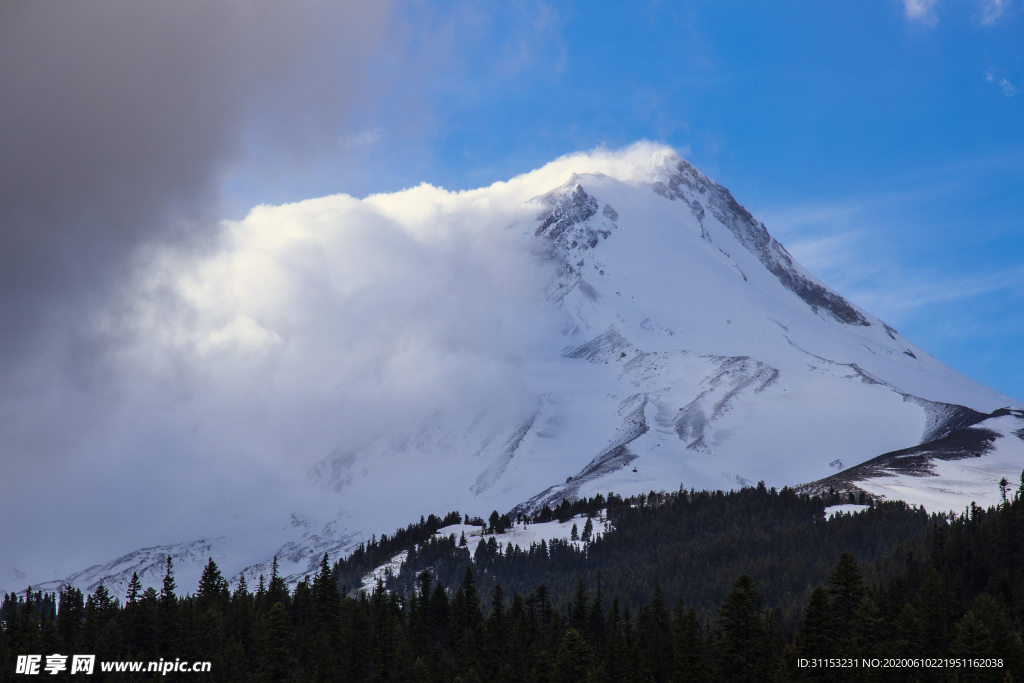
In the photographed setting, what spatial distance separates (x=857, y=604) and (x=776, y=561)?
121 m

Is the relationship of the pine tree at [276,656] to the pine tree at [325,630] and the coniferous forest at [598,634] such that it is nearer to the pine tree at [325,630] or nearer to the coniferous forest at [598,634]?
the coniferous forest at [598,634]

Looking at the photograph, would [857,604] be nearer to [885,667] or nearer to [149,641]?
[885,667]

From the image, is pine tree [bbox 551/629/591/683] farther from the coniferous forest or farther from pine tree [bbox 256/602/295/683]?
pine tree [bbox 256/602/295/683]

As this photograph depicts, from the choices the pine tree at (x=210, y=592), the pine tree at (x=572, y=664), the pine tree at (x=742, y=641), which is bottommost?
the pine tree at (x=572, y=664)

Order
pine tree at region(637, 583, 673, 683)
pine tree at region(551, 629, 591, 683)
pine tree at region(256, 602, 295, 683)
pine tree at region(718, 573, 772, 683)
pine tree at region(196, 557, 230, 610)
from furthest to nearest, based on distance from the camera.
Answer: pine tree at region(196, 557, 230, 610)
pine tree at region(637, 583, 673, 683)
pine tree at region(256, 602, 295, 683)
pine tree at region(551, 629, 591, 683)
pine tree at region(718, 573, 772, 683)

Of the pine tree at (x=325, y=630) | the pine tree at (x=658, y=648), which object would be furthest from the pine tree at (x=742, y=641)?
the pine tree at (x=325, y=630)

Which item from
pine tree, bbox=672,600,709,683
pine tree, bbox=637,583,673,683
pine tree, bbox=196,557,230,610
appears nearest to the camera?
pine tree, bbox=672,600,709,683

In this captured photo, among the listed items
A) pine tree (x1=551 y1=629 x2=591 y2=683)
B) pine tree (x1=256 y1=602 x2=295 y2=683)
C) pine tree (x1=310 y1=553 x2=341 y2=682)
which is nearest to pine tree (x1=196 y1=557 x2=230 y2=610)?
pine tree (x1=310 y1=553 x2=341 y2=682)

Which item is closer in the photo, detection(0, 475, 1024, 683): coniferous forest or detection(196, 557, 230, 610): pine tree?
detection(0, 475, 1024, 683): coniferous forest

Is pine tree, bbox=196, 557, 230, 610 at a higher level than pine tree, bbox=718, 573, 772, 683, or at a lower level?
higher

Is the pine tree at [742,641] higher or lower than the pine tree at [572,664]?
higher

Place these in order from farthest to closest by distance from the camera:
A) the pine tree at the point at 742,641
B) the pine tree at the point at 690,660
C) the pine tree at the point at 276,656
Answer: the pine tree at the point at 276,656
the pine tree at the point at 690,660
the pine tree at the point at 742,641

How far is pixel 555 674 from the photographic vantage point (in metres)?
88.4

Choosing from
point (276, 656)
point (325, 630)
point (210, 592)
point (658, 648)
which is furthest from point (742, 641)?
point (210, 592)
